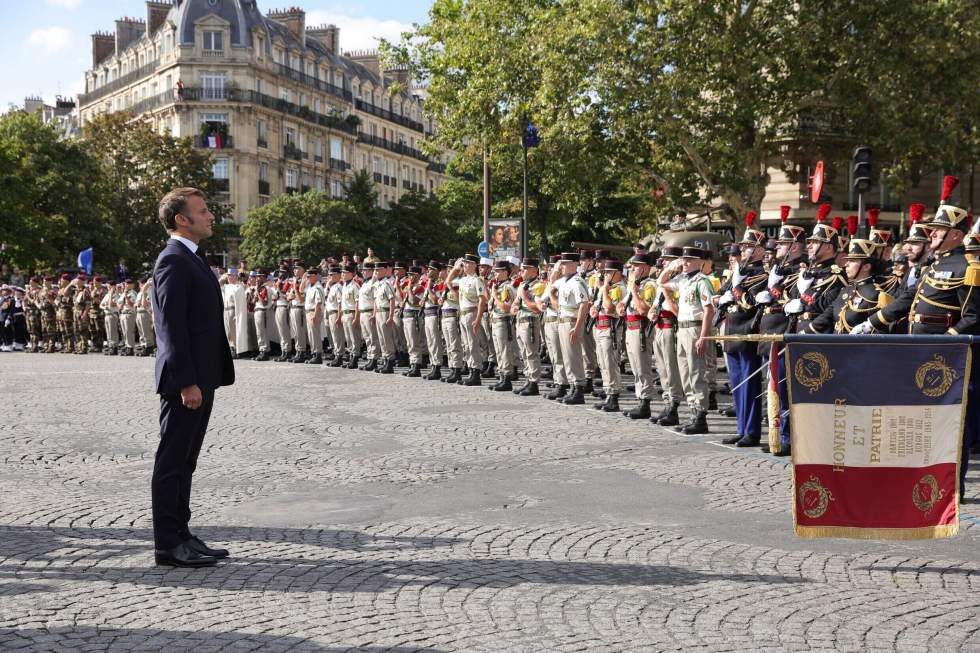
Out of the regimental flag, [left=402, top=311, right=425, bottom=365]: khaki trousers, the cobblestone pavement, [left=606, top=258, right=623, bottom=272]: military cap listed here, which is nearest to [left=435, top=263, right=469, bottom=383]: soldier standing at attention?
[left=402, top=311, right=425, bottom=365]: khaki trousers

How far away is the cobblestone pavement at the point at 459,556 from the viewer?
Answer: 5.07m

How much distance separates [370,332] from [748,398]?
1132 centimetres

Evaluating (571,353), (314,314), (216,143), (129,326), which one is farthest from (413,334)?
(216,143)

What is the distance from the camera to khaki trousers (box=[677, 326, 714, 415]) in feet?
39.8

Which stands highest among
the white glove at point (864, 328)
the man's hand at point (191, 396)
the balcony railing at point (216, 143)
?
the balcony railing at point (216, 143)

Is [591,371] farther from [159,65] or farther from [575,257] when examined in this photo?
[159,65]

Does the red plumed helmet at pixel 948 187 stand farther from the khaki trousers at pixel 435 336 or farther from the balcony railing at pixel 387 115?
the balcony railing at pixel 387 115

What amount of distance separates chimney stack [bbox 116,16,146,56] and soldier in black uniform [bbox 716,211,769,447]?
8214 centimetres

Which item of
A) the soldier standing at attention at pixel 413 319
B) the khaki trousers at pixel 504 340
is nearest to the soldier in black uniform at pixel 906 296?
the khaki trousers at pixel 504 340

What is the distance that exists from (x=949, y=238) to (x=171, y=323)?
19.1ft

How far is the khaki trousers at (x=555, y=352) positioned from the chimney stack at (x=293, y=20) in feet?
244

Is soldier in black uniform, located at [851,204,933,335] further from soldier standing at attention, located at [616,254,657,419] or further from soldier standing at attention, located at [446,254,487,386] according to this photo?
soldier standing at attention, located at [446,254,487,386]

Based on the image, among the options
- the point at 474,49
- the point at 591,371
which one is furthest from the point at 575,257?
the point at 474,49

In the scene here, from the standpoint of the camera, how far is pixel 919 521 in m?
5.91
